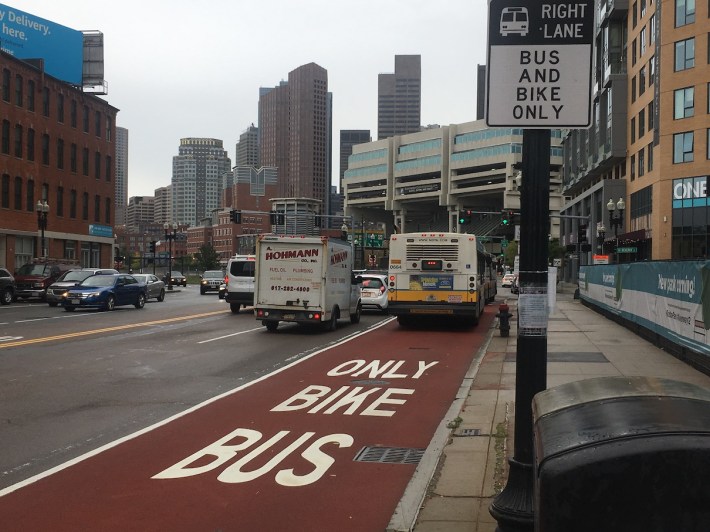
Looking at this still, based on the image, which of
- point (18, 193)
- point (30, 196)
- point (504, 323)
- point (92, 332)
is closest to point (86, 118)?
point (30, 196)

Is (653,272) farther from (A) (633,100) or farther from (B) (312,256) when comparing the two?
(A) (633,100)

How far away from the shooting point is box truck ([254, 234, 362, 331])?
67.3 ft

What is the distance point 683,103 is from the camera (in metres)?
47.1

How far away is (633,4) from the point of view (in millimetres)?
56844

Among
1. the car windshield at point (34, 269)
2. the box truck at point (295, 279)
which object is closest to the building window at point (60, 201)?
the car windshield at point (34, 269)

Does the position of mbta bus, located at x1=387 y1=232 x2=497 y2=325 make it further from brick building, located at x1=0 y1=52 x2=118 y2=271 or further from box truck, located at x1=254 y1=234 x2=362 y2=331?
brick building, located at x1=0 y1=52 x2=118 y2=271

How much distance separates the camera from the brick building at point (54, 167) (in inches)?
1885

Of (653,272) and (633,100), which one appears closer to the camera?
(653,272)

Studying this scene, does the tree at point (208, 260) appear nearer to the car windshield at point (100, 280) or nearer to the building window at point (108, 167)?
the building window at point (108, 167)

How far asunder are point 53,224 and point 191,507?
53.0 metres

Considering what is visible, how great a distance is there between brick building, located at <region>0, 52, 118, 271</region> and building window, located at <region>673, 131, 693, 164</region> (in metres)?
42.8

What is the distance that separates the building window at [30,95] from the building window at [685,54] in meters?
45.3

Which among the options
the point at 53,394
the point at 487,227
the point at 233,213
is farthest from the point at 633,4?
the point at 487,227

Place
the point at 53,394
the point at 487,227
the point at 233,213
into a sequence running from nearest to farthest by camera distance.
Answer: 1. the point at 53,394
2. the point at 233,213
3. the point at 487,227
